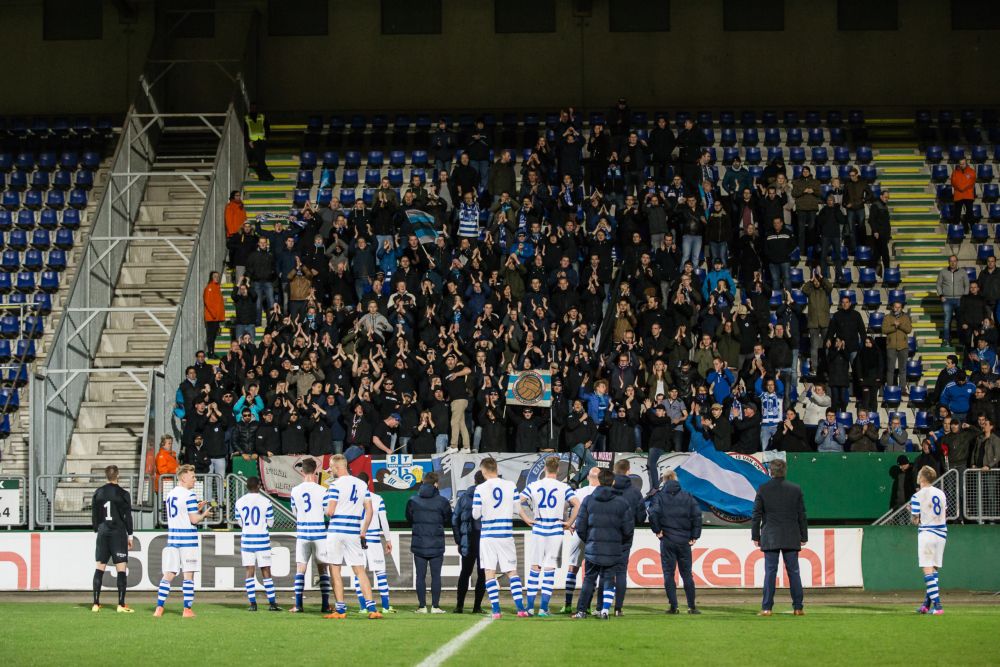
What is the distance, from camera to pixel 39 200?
35.2 meters

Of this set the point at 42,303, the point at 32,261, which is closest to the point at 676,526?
the point at 42,303

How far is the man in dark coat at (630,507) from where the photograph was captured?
18.7 metres

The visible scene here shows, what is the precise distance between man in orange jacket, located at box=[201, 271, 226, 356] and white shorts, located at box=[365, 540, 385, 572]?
38.4ft

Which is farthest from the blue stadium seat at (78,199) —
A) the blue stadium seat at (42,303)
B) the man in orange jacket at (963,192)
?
the man in orange jacket at (963,192)

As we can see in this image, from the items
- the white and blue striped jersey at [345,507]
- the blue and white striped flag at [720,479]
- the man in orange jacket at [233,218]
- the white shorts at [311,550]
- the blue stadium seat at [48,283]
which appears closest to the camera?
the white and blue striped jersey at [345,507]

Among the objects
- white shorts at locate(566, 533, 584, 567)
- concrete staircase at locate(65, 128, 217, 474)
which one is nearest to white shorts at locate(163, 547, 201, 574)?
white shorts at locate(566, 533, 584, 567)

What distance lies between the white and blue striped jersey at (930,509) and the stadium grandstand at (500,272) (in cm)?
9

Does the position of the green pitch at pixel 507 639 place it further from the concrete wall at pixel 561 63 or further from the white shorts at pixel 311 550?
the concrete wall at pixel 561 63

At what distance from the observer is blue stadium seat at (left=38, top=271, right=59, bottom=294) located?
32938mm

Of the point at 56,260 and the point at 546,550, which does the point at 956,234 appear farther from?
the point at 56,260

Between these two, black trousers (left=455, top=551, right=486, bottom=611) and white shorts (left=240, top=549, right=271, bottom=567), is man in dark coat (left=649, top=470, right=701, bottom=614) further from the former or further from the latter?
white shorts (left=240, top=549, right=271, bottom=567)

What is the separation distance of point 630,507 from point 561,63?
22388mm

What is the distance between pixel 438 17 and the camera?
1545 inches

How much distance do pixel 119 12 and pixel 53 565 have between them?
63.5ft
